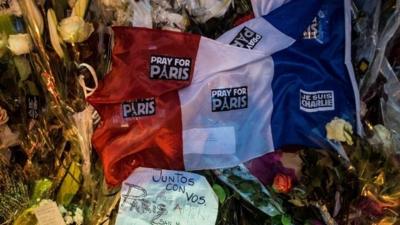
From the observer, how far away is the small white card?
1.47 meters

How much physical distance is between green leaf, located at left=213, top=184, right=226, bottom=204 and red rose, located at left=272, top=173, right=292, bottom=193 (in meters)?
0.13

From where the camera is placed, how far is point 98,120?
1508 mm

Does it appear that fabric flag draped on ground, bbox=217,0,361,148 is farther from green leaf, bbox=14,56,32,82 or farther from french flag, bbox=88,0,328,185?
green leaf, bbox=14,56,32,82

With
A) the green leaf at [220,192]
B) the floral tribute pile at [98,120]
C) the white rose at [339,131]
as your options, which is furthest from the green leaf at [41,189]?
the white rose at [339,131]

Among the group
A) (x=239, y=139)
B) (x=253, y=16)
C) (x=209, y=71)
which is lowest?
(x=239, y=139)

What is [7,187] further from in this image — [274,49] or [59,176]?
[274,49]

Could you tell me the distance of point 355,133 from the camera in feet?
4.74

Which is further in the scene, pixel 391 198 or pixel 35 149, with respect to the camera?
pixel 35 149

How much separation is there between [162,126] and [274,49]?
34 cm

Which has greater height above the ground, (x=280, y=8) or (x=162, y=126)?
(x=280, y=8)

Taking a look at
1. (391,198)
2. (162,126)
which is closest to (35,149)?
(162,126)

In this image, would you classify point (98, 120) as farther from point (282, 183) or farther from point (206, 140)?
point (282, 183)

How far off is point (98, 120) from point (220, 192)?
359mm

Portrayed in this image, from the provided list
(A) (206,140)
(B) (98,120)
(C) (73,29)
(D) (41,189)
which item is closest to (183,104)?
(A) (206,140)
